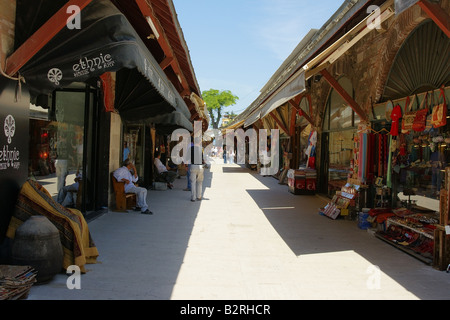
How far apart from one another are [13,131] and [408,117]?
5.57 meters

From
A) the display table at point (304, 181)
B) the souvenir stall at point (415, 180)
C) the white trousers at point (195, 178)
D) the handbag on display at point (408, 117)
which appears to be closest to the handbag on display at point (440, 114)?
the souvenir stall at point (415, 180)

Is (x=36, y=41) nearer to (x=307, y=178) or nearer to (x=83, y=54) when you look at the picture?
(x=83, y=54)

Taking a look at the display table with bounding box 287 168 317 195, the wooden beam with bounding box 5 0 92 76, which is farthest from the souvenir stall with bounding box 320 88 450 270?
the wooden beam with bounding box 5 0 92 76

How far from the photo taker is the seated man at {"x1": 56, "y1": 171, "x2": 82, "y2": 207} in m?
6.68

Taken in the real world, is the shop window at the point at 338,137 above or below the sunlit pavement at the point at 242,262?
above

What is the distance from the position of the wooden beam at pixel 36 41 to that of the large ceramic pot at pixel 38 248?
1529 mm

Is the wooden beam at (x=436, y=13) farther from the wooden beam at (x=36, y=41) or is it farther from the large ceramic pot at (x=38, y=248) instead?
the large ceramic pot at (x=38, y=248)

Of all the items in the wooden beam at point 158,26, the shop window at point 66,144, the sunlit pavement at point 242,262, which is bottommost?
the sunlit pavement at point 242,262

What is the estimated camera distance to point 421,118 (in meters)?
5.79

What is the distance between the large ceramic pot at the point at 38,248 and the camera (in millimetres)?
3660

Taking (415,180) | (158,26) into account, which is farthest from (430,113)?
(158,26)

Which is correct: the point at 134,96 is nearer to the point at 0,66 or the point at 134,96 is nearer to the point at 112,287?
the point at 0,66

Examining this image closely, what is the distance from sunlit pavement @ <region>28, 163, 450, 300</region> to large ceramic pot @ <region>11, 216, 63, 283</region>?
0.17 metres
